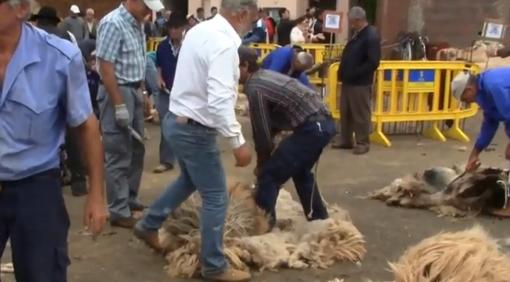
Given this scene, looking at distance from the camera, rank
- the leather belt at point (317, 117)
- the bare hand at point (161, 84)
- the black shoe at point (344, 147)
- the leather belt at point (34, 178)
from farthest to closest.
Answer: the black shoe at point (344, 147), the bare hand at point (161, 84), the leather belt at point (317, 117), the leather belt at point (34, 178)

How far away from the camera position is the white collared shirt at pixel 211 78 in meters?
4.77

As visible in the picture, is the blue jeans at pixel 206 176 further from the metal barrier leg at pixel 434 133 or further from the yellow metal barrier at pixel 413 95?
the metal barrier leg at pixel 434 133

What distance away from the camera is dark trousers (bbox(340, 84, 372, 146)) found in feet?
33.9

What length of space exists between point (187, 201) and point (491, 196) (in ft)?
8.92

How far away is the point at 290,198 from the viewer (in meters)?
7.14

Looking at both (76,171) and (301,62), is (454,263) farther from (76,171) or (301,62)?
(301,62)

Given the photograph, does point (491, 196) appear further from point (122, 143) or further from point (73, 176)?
point (73, 176)

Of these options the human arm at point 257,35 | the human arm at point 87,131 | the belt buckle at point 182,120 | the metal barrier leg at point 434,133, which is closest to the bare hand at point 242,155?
the belt buckle at point 182,120

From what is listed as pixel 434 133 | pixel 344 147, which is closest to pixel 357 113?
pixel 344 147

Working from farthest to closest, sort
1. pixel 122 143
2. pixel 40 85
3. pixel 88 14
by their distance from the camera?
pixel 88 14 < pixel 122 143 < pixel 40 85

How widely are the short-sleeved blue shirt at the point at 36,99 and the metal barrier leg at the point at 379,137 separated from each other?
7.77 meters

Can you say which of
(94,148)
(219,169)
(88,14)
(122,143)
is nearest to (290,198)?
(122,143)

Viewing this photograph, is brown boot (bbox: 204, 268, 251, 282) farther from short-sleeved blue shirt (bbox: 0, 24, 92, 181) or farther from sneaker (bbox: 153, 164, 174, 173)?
sneaker (bbox: 153, 164, 174, 173)

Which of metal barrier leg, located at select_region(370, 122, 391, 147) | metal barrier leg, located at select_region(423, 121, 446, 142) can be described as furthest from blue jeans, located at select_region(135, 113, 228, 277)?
metal barrier leg, located at select_region(423, 121, 446, 142)
